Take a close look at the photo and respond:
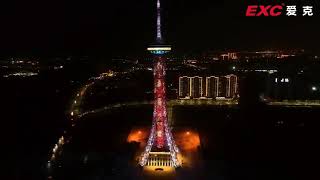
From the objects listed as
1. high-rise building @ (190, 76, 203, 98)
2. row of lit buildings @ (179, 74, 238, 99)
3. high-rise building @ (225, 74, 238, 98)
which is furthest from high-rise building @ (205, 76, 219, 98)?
high-rise building @ (225, 74, 238, 98)

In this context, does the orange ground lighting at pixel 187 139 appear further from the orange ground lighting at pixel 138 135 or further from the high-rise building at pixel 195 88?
the high-rise building at pixel 195 88

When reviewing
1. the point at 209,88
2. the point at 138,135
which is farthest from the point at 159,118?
the point at 209,88

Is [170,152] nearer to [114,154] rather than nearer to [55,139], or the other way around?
[114,154]

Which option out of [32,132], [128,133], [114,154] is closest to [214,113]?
[128,133]

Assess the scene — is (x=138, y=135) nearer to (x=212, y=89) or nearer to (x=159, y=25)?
(x=159, y=25)

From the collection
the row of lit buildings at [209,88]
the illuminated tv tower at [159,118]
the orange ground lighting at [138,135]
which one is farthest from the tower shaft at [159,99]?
the row of lit buildings at [209,88]

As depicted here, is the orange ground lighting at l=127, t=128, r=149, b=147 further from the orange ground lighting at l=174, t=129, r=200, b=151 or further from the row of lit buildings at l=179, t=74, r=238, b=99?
the row of lit buildings at l=179, t=74, r=238, b=99
